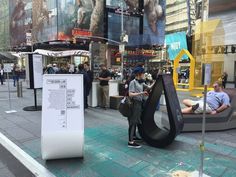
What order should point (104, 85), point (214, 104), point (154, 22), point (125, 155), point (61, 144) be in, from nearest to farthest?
point (61, 144)
point (125, 155)
point (214, 104)
point (104, 85)
point (154, 22)

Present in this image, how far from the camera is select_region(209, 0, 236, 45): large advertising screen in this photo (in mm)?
17828

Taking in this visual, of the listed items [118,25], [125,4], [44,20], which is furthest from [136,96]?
[125,4]

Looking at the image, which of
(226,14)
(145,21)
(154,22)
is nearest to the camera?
(226,14)

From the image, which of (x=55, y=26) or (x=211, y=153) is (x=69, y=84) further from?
(x=55, y=26)

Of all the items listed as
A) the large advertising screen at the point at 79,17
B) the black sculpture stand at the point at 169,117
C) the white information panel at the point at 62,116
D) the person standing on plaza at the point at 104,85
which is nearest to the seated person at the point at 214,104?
the black sculpture stand at the point at 169,117

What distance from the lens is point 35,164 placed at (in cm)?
410

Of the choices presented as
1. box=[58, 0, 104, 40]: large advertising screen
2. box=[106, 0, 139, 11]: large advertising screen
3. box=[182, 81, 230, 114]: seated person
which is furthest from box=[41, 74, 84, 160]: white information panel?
box=[106, 0, 139, 11]: large advertising screen

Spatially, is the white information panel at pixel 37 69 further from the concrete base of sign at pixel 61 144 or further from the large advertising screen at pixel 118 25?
the large advertising screen at pixel 118 25

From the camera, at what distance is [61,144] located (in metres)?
4.16

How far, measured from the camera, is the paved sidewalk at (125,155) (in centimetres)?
390

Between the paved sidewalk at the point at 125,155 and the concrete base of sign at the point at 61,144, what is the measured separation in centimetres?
13

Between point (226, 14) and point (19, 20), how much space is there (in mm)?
45172

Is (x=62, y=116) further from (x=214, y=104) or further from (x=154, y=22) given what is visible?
(x=154, y=22)

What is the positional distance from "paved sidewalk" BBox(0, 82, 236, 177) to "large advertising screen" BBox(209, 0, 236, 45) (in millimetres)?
13574
